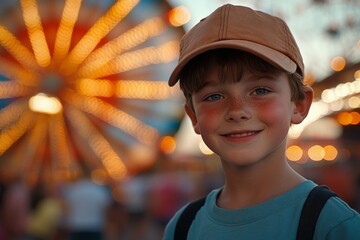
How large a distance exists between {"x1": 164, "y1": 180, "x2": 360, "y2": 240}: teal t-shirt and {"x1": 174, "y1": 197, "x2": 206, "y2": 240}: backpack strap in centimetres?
5

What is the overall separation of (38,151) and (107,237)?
6318mm

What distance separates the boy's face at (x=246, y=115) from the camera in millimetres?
1711

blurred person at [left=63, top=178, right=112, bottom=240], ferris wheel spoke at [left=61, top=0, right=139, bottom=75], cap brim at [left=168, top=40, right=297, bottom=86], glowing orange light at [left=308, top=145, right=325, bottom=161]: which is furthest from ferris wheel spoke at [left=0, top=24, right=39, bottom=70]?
glowing orange light at [left=308, top=145, right=325, bottom=161]

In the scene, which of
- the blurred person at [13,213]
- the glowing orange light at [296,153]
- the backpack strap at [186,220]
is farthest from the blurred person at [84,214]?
the glowing orange light at [296,153]

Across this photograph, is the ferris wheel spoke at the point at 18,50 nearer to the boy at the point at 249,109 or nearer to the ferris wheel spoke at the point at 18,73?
the ferris wheel spoke at the point at 18,73

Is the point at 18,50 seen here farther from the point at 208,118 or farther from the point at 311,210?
the point at 311,210

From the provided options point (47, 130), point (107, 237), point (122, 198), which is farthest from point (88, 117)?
point (107, 237)

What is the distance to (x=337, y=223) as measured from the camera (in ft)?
5.06

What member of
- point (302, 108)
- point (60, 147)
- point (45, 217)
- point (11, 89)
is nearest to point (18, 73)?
point (11, 89)

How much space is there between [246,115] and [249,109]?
0.05 feet

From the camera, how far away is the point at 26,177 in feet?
46.2

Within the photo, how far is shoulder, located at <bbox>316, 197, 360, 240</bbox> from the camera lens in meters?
1.53

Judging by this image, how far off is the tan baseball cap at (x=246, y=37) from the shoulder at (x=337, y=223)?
0.34 m

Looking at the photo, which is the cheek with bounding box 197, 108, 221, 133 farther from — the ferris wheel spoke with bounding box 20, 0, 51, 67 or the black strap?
the ferris wheel spoke with bounding box 20, 0, 51, 67
